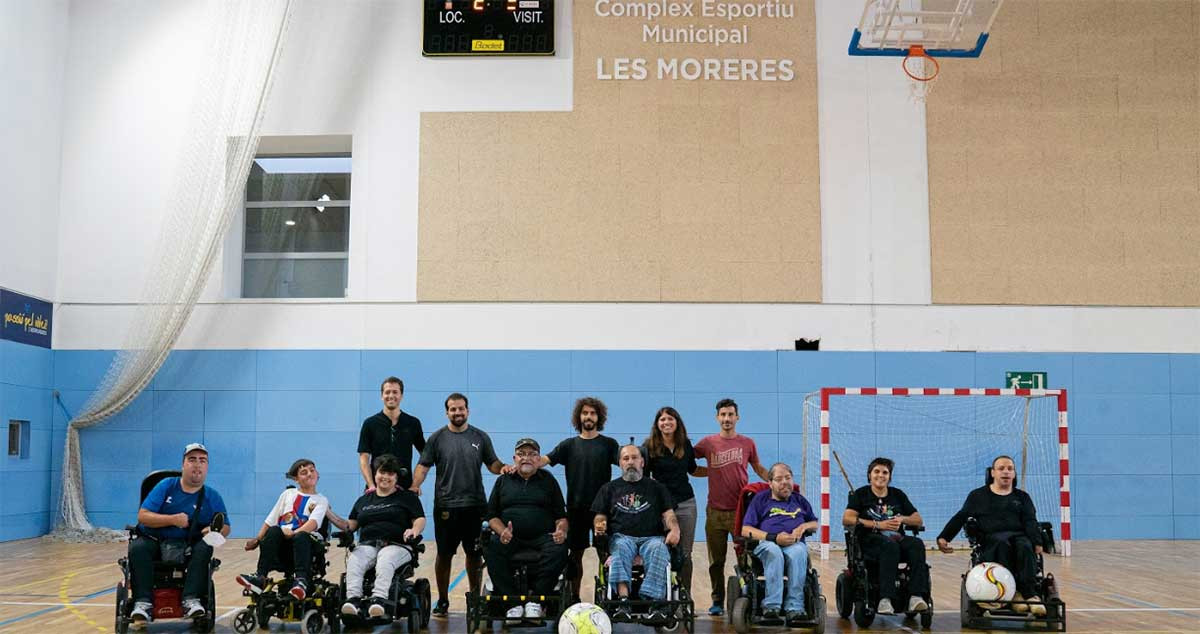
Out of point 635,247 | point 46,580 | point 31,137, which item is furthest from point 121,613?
point 31,137

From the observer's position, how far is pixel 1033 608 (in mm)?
6469

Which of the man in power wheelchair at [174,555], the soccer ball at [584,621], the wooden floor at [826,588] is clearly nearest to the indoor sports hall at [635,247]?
the wooden floor at [826,588]

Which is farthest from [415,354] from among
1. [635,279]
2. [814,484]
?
[814,484]

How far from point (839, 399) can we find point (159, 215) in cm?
751

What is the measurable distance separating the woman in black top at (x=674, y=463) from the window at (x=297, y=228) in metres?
6.53

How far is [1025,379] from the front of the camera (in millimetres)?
12227

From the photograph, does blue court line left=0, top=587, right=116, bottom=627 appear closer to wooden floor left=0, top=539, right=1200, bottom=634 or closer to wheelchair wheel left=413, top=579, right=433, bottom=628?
wooden floor left=0, top=539, right=1200, bottom=634

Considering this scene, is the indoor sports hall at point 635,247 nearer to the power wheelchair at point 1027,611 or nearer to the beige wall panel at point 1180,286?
the beige wall panel at point 1180,286

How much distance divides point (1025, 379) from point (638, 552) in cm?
721

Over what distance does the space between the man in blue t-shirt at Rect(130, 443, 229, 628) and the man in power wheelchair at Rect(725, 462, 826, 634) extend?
9.42ft

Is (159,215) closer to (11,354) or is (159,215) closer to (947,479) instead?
(11,354)

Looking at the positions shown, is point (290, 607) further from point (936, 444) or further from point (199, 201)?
point (936, 444)

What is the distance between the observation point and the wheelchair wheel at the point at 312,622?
20.2 ft

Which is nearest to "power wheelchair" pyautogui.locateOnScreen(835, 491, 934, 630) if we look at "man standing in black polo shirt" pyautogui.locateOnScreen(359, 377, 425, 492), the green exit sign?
"man standing in black polo shirt" pyautogui.locateOnScreen(359, 377, 425, 492)
